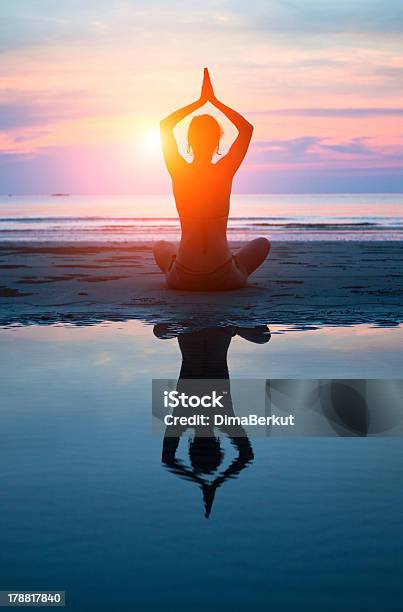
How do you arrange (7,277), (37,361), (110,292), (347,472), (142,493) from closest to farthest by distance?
(142,493) → (347,472) → (37,361) → (110,292) → (7,277)

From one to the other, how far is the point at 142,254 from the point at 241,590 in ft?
71.0

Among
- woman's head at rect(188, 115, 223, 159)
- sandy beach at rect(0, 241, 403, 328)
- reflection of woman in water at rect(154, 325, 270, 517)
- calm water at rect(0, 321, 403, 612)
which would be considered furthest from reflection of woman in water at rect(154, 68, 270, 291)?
calm water at rect(0, 321, 403, 612)

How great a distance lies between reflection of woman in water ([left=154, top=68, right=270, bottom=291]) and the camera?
1200cm

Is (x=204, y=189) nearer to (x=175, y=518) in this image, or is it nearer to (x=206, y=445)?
(x=206, y=445)

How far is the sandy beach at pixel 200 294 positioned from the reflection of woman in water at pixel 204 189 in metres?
0.39

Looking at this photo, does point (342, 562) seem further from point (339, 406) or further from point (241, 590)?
point (339, 406)

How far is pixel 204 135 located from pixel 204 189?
2.55 ft

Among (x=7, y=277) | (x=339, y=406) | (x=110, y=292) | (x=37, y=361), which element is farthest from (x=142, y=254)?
(x=339, y=406)

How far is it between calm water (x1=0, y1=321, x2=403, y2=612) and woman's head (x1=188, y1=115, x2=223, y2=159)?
619 cm

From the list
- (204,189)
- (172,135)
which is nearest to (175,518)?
(204,189)

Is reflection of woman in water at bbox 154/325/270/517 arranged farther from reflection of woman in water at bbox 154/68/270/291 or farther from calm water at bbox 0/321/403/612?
reflection of woman in water at bbox 154/68/270/291

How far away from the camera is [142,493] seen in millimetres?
4145

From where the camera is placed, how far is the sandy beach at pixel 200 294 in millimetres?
10766

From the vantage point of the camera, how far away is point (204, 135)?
11.9m
